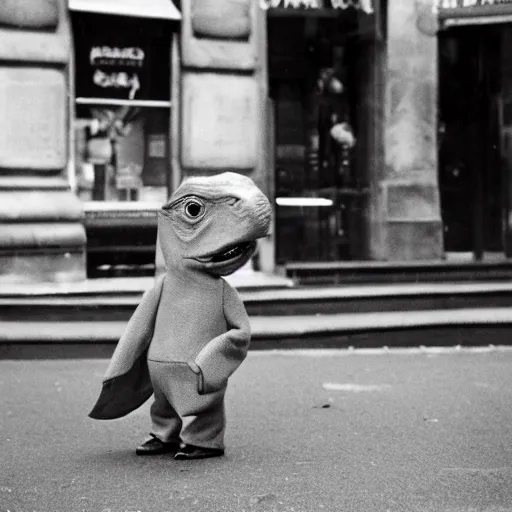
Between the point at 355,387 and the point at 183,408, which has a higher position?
the point at 183,408

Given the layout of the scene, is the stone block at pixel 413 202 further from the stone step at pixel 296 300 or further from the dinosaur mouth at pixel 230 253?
the dinosaur mouth at pixel 230 253

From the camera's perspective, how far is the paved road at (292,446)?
3.78 m

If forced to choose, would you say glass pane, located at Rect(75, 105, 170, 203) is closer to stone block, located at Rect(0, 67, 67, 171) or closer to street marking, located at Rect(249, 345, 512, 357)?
stone block, located at Rect(0, 67, 67, 171)

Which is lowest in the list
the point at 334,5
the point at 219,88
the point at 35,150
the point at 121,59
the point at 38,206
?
the point at 38,206

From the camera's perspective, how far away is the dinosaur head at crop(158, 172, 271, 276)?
14.3 ft

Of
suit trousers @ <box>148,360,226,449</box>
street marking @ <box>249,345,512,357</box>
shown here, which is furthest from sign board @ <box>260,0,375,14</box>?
suit trousers @ <box>148,360,226,449</box>

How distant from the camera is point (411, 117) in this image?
11203 mm

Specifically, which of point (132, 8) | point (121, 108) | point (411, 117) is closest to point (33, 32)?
point (132, 8)

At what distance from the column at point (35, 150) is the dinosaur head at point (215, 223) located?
17.1 ft

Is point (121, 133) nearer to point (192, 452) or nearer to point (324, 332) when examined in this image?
point (324, 332)

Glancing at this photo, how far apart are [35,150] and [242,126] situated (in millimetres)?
2410

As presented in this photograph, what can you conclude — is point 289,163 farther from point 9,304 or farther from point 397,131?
point 9,304

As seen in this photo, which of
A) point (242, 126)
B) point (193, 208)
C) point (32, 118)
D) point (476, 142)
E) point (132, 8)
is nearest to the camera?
point (193, 208)

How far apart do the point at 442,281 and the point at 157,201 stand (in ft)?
11.4
